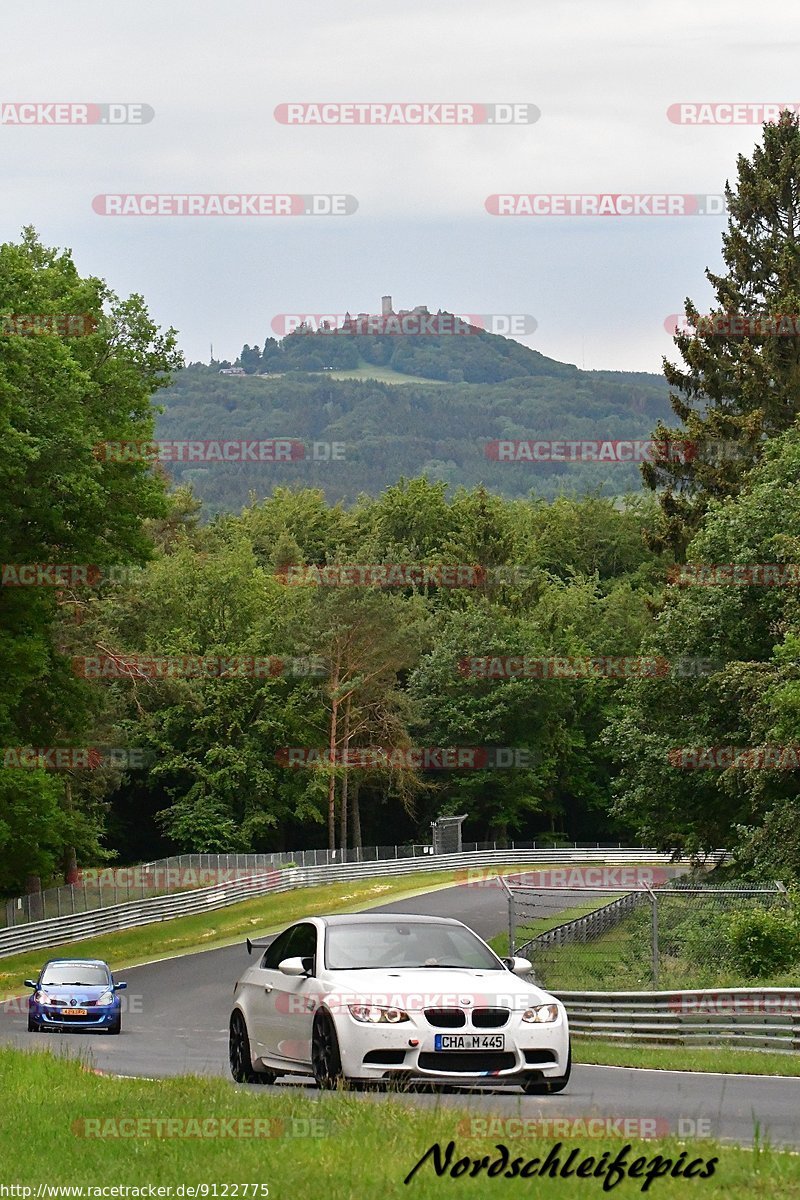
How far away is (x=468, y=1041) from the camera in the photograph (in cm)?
1282

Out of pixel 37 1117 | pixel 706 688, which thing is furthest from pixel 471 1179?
pixel 706 688

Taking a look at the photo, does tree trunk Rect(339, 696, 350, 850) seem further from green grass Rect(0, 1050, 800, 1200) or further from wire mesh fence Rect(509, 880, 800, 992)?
green grass Rect(0, 1050, 800, 1200)

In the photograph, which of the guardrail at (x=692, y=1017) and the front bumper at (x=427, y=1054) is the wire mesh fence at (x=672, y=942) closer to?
the guardrail at (x=692, y=1017)

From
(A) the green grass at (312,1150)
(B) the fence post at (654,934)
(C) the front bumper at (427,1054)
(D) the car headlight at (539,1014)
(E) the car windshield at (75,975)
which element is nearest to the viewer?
(A) the green grass at (312,1150)

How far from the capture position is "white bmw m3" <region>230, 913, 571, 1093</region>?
1283cm

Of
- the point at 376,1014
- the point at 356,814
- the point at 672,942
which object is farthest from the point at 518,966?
the point at 356,814

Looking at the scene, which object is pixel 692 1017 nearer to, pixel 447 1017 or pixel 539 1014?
pixel 539 1014

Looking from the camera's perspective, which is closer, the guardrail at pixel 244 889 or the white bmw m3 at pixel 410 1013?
the white bmw m3 at pixel 410 1013

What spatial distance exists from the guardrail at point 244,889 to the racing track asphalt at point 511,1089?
9.08 meters

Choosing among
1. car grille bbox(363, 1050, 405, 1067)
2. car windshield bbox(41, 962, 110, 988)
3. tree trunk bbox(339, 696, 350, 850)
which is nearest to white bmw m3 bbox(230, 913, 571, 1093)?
car grille bbox(363, 1050, 405, 1067)

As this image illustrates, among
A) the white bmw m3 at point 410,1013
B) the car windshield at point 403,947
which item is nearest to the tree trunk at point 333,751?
the car windshield at point 403,947

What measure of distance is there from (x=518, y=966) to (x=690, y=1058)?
20.2 feet

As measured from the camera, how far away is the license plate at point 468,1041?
42.0 feet

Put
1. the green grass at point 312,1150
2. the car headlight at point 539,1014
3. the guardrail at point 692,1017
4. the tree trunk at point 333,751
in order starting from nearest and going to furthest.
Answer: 1. the green grass at point 312,1150
2. the car headlight at point 539,1014
3. the guardrail at point 692,1017
4. the tree trunk at point 333,751
